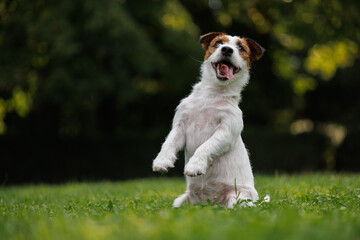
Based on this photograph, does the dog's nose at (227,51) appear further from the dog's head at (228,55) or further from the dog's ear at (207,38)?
the dog's ear at (207,38)

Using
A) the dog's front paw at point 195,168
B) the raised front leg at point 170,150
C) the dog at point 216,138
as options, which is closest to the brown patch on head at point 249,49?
the dog at point 216,138

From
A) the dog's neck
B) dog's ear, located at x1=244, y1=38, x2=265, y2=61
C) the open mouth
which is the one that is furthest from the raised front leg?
dog's ear, located at x1=244, y1=38, x2=265, y2=61

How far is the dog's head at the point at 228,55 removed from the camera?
548 centimetres

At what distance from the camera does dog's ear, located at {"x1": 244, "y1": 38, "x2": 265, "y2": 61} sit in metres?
5.98

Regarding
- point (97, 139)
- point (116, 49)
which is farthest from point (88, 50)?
point (97, 139)

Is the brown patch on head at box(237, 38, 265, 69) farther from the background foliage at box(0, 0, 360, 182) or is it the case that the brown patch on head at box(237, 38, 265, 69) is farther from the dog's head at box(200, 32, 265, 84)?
the background foliage at box(0, 0, 360, 182)

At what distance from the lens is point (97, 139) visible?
Result: 1712 cm

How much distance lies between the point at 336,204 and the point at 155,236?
2.94 m

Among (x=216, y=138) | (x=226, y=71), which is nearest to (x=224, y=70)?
(x=226, y=71)

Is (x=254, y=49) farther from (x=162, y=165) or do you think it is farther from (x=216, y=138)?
(x=162, y=165)

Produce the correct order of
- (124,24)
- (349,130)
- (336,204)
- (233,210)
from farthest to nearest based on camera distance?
(349,130)
(124,24)
(336,204)
(233,210)

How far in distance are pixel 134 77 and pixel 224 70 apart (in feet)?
37.9

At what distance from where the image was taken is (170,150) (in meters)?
5.18

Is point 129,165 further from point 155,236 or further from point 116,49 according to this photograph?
point 155,236
